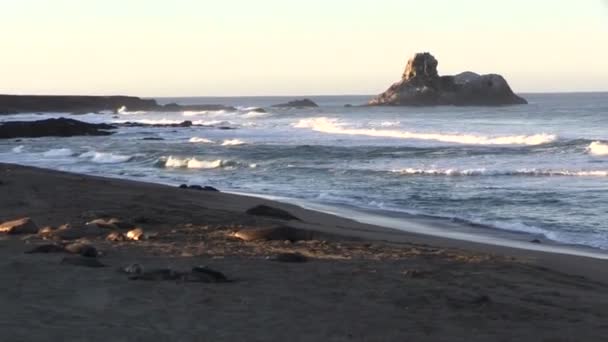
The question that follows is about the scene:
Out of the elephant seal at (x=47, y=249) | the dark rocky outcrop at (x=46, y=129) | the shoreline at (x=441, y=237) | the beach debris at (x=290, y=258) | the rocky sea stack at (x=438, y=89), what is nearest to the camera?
the beach debris at (x=290, y=258)

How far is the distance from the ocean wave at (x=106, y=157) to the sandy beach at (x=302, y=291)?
1941 centimetres

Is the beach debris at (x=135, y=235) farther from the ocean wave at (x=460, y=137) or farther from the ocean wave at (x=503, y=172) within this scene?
the ocean wave at (x=460, y=137)

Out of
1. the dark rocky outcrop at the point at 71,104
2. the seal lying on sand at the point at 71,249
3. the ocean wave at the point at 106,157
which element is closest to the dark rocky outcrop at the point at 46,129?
the ocean wave at the point at 106,157

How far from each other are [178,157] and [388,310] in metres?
25.4

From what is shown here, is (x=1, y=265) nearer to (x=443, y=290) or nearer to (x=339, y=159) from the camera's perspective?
(x=443, y=290)

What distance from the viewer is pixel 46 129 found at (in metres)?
51.6

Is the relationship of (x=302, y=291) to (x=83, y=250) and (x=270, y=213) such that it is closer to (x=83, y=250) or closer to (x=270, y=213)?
(x=83, y=250)

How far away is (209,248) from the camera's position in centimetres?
1055

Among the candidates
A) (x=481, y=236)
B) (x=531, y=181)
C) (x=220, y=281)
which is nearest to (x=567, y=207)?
(x=481, y=236)

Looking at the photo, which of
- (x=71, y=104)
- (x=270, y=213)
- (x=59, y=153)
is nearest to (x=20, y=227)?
(x=270, y=213)

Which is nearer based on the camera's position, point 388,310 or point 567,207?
point 388,310

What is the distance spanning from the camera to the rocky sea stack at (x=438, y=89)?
4681 inches

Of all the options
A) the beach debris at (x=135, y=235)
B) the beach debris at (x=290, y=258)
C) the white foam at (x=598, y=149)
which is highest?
the beach debris at (x=290, y=258)

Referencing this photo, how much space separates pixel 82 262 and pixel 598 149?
85.1ft
